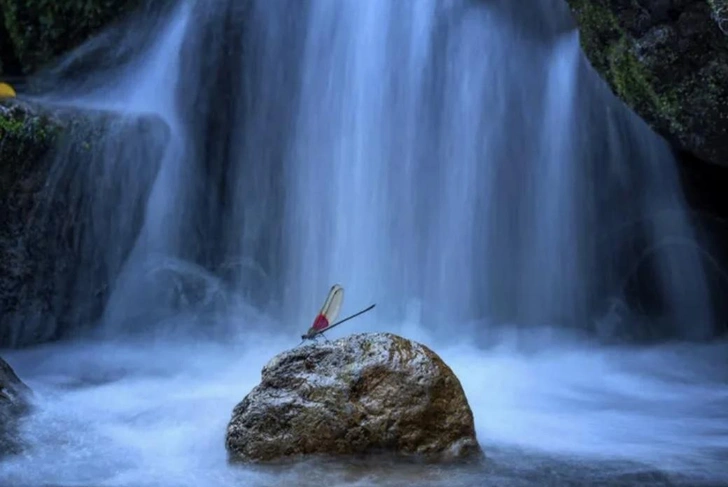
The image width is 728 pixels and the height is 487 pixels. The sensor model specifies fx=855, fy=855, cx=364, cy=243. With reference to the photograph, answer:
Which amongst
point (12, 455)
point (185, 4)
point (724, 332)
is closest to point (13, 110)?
point (185, 4)

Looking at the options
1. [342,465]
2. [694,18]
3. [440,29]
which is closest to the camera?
[342,465]

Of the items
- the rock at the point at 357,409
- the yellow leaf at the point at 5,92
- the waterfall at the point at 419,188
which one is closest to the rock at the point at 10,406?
the rock at the point at 357,409

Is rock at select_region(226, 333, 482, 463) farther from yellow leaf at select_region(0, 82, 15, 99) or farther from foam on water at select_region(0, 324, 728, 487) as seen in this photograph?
yellow leaf at select_region(0, 82, 15, 99)

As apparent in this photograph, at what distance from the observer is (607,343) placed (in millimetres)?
8930

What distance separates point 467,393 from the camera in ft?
20.1

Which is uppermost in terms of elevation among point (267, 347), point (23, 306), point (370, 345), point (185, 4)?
point (185, 4)

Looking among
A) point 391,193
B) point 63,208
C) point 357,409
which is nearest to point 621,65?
point 391,193

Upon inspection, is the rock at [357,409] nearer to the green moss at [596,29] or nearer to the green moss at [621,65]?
the green moss at [621,65]

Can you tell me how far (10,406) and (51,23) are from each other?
275 inches

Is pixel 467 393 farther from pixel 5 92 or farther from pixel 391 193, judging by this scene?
pixel 5 92

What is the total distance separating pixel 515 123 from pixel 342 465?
6078 millimetres

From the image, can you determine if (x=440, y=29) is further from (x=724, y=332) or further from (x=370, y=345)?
(x=370, y=345)

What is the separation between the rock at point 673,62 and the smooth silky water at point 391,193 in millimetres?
1857

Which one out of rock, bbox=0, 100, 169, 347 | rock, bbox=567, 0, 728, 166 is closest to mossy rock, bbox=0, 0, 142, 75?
rock, bbox=0, 100, 169, 347
